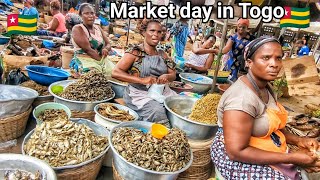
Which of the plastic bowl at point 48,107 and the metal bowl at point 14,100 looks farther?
the plastic bowl at point 48,107

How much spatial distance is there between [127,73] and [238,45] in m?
3.07

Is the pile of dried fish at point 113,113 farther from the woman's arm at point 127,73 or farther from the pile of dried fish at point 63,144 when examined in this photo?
the pile of dried fish at point 63,144

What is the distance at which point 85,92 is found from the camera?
3.35m

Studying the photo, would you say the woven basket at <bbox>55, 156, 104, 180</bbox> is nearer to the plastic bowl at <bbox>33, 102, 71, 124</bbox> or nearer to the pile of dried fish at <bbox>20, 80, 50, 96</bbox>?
the plastic bowl at <bbox>33, 102, 71, 124</bbox>

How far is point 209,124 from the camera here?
8.64 ft

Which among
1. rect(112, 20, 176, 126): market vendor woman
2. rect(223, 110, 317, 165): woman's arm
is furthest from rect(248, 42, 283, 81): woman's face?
rect(112, 20, 176, 126): market vendor woman

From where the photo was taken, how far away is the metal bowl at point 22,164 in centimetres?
184

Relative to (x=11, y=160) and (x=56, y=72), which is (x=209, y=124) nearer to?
(x=11, y=160)

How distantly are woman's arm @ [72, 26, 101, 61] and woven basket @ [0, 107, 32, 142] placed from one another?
1.46 metres

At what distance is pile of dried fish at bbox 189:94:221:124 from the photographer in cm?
271

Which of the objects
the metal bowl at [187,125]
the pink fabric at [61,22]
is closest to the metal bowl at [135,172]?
the metal bowl at [187,125]

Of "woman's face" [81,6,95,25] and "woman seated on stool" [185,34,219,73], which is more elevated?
"woman's face" [81,6,95,25]

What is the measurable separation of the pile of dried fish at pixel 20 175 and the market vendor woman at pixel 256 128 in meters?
1.38

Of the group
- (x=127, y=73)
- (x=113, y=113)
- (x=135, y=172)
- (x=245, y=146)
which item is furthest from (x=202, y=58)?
(x=245, y=146)
